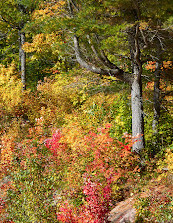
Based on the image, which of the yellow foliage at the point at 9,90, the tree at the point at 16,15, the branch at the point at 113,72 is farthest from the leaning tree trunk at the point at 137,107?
the tree at the point at 16,15

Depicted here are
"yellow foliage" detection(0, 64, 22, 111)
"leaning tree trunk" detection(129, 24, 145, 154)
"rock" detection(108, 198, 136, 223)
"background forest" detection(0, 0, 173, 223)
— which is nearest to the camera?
"background forest" detection(0, 0, 173, 223)

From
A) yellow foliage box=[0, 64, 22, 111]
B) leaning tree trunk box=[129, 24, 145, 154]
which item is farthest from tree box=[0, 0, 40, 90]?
leaning tree trunk box=[129, 24, 145, 154]

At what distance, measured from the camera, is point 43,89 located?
37.5 ft

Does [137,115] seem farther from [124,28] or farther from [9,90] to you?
[9,90]

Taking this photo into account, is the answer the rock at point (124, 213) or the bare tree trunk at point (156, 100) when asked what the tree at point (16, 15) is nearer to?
the bare tree trunk at point (156, 100)

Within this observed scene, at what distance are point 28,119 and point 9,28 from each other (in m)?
4.85

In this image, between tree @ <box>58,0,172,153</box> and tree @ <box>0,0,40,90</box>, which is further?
tree @ <box>0,0,40,90</box>

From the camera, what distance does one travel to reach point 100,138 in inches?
265

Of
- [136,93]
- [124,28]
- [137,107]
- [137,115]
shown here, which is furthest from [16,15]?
[137,115]

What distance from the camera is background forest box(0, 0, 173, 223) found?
4832 mm

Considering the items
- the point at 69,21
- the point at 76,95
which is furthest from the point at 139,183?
the point at 76,95

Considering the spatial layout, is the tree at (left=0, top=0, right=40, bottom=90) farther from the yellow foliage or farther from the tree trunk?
the tree trunk

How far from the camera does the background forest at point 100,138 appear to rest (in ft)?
15.9

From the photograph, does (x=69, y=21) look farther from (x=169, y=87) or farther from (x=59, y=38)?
(x=169, y=87)
